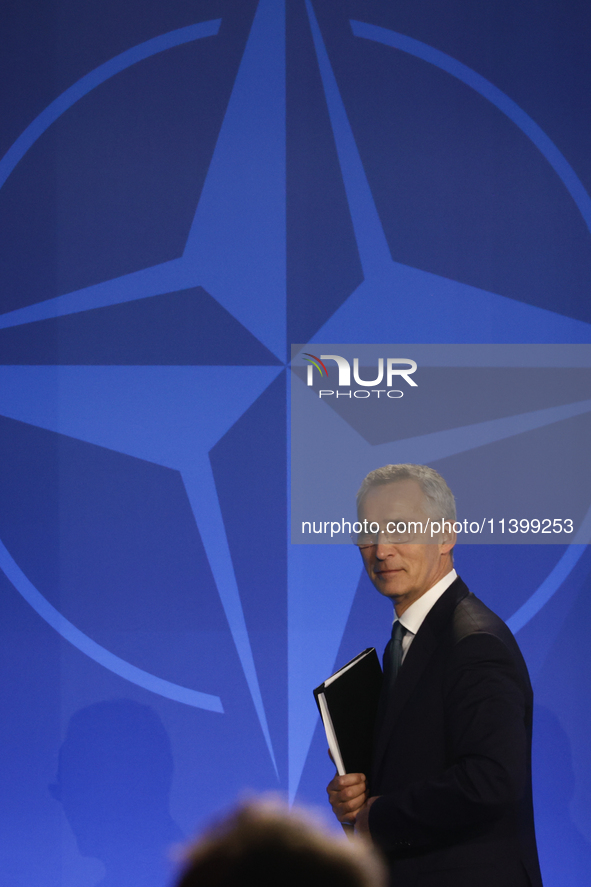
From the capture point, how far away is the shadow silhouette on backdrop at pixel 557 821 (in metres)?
2.46

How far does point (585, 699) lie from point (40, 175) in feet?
8.18

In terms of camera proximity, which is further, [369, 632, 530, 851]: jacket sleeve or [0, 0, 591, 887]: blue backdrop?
[0, 0, 591, 887]: blue backdrop

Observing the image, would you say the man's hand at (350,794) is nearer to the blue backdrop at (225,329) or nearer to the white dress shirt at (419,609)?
the white dress shirt at (419,609)

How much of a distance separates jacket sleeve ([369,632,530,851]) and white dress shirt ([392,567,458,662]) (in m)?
0.16

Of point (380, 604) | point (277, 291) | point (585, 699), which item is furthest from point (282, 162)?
point (585, 699)

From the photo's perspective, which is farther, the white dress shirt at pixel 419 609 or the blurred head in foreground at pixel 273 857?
the white dress shirt at pixel 419 609

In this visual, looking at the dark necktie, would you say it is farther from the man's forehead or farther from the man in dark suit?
the man's forehead

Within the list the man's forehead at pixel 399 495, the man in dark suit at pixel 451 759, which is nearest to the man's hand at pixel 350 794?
the man in dark suit at pixel 451 759

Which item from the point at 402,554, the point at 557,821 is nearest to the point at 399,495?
the point at 402,554

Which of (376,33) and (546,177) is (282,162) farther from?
(546,177)

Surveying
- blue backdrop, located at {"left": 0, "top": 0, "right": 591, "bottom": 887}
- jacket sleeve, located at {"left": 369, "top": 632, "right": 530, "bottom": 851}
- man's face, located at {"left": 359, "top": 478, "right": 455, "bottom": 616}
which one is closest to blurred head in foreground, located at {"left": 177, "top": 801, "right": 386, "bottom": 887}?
jacket sleeve, located at {"left": 369, "top": 632, "right": 530, "bottom": 851}

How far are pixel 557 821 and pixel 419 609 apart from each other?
1271 millimetres

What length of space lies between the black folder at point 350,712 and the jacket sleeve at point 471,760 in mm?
150

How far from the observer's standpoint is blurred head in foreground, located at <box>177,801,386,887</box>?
0.55m
